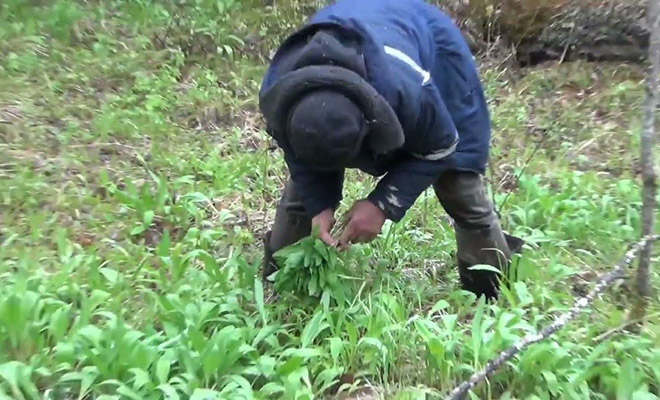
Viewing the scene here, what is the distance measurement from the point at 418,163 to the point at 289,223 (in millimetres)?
650

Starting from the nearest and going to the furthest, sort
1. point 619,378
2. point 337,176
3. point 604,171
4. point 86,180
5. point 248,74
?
point 619,378
point 337,176
point 86,180
point 604,171
point 248,74

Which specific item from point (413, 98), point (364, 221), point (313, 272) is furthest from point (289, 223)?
point (413, 98)

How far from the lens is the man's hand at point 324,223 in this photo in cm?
262

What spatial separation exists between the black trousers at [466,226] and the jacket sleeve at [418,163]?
0.91ft

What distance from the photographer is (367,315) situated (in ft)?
8.87

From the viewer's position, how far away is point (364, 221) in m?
2.54

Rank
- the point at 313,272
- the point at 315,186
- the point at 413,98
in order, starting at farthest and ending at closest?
the point at 313,272 → the point at 315,186 → the point at 413,98

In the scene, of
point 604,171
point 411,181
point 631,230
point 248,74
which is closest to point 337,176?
point 411,181

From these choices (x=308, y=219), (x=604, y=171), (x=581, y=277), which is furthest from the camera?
(x=604, y=171)

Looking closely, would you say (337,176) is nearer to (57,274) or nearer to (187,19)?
(57,274)

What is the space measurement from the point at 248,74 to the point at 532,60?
2.08 m

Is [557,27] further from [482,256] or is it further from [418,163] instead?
[418,163]

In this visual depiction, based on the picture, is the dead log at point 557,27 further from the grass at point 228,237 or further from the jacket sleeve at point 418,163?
the jacket sleeve at point 418,163

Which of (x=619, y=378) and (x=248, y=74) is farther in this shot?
(x=248, y=74)
